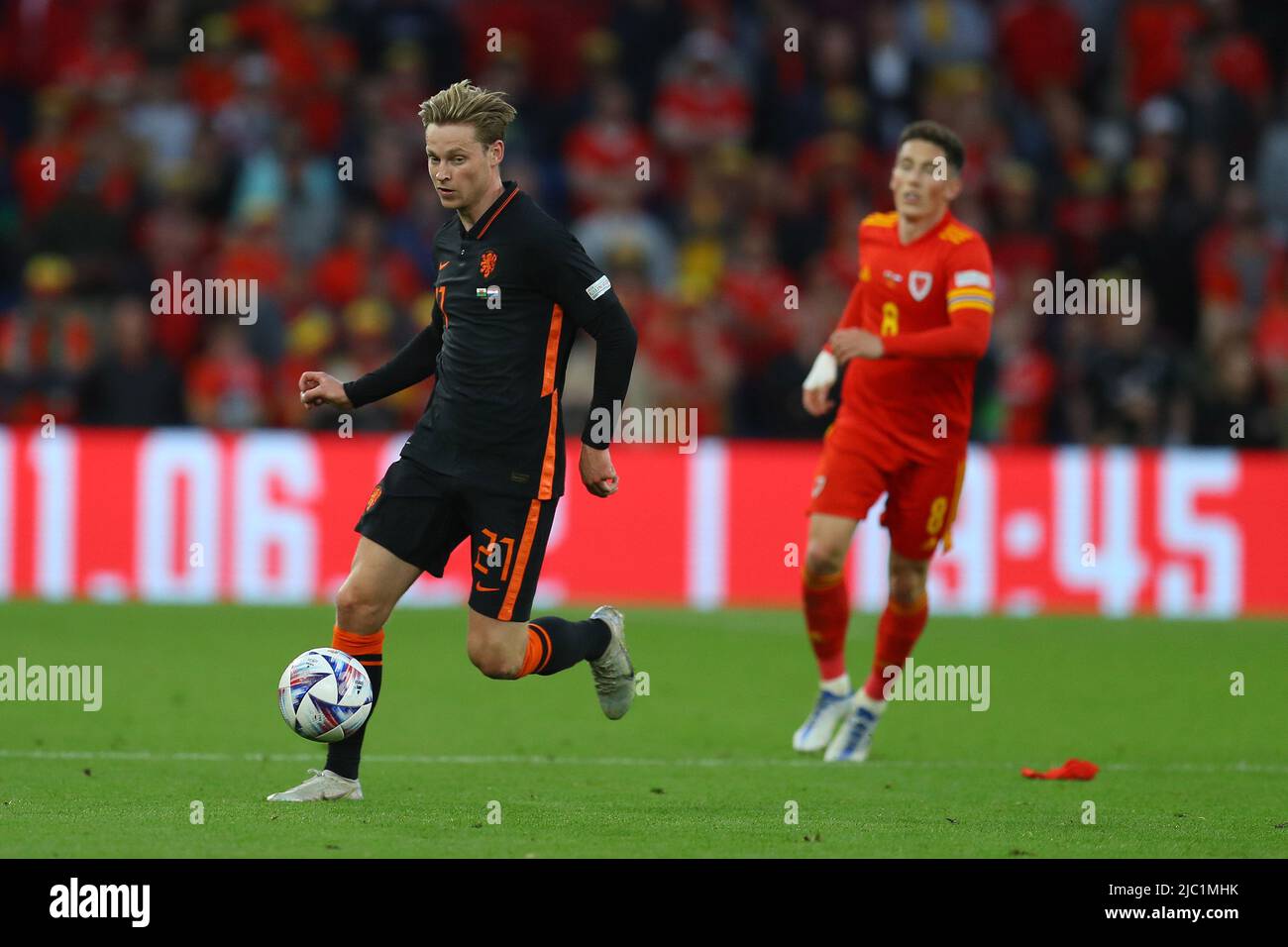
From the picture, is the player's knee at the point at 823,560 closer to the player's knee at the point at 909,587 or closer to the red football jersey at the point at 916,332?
the player's knee at the point at 909,587

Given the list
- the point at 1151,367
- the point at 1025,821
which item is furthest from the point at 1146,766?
the point at 1151,367

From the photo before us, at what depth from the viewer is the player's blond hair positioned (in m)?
7.18

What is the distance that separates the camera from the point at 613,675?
8.12 meters

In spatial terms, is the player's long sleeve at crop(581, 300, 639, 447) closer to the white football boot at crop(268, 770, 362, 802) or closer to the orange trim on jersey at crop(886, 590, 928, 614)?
the white football boot at crop(268, 770, 362, 802)

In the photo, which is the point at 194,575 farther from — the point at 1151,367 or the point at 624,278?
the point at 1151,367

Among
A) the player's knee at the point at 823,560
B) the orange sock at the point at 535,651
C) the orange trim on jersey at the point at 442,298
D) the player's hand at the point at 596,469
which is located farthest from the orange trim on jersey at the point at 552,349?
the player's knee at the point at 823,560

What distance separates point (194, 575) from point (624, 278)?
421 centimetres

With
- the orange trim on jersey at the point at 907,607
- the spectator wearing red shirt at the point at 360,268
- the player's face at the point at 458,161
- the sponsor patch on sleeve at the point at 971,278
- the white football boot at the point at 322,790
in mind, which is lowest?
the white football boot at the point at 322,790

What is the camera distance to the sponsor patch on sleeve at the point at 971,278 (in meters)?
8.82

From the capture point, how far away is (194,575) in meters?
15.0

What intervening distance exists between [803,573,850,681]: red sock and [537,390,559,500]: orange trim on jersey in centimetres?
202

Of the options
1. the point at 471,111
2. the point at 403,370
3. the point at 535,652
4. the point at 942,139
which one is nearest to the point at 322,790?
the point at 535,652

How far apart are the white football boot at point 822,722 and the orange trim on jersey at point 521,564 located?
7.46ft

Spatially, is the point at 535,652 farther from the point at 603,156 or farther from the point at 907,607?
the point at 603,156
